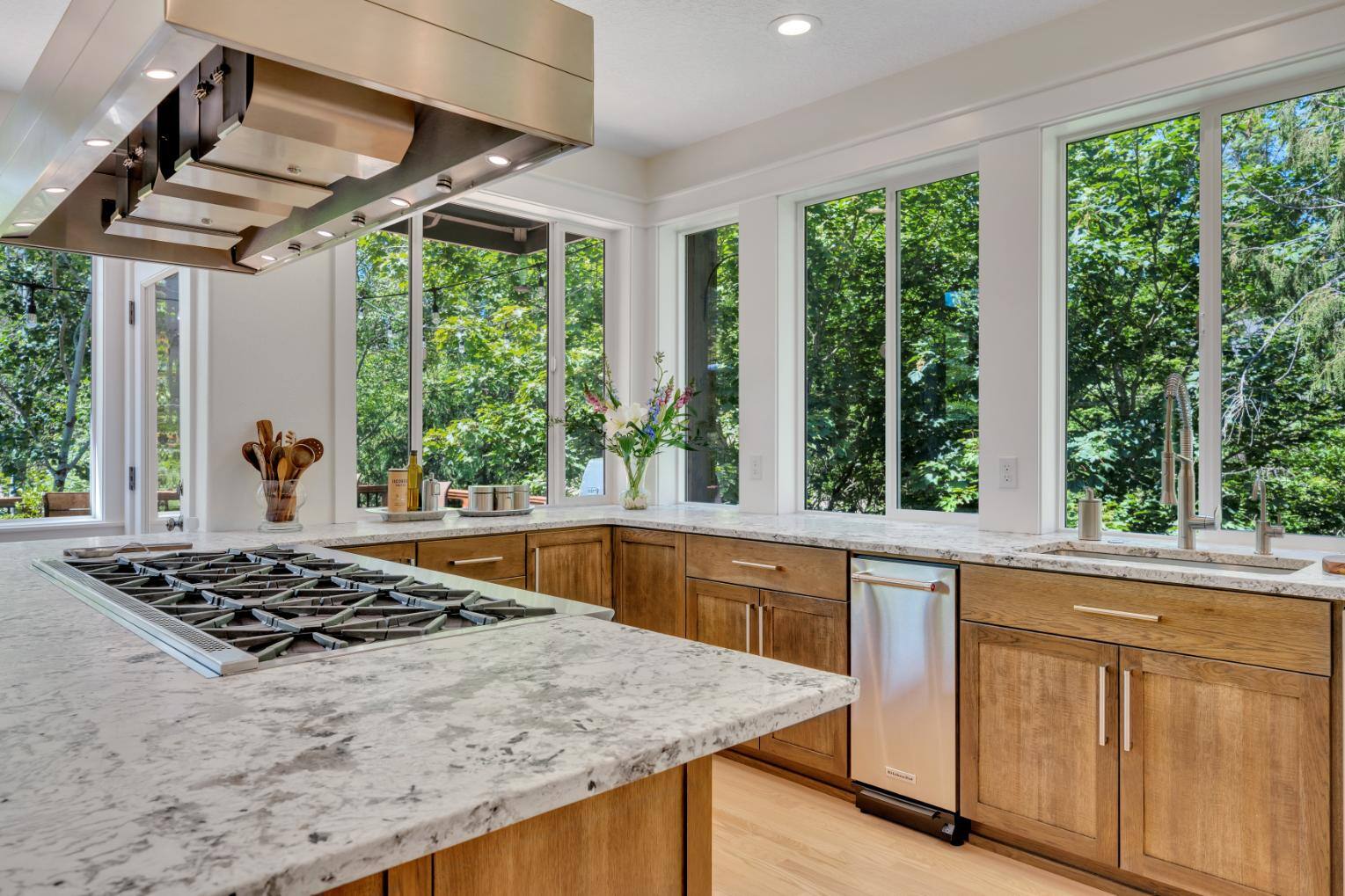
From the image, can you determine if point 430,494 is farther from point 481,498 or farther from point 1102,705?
point 1102,705

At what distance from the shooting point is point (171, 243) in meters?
2.01

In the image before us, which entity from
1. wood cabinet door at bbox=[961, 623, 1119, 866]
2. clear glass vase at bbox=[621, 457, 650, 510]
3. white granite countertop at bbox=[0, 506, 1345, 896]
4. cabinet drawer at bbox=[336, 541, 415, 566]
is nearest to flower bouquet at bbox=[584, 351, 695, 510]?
clear glass vase at bbox=[621, 457, 650, 510]

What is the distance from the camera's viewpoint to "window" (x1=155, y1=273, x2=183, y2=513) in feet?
10.9

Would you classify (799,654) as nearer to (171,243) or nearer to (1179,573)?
(1179,573)

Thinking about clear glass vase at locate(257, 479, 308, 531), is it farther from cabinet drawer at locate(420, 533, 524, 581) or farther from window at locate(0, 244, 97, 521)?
window at locate(0, 244, 97, 521)

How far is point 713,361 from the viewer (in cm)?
419

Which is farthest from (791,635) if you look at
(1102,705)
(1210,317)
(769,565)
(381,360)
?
(381,360)

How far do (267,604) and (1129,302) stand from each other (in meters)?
2.71

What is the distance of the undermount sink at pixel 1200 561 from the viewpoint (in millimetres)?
2205

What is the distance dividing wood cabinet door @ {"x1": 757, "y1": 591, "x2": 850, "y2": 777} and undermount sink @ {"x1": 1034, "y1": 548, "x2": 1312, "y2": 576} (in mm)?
704

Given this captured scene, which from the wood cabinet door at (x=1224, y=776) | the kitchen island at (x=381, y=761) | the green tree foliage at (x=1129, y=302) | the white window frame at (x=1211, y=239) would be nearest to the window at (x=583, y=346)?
the green tree foliage at (x=1129, y=302)

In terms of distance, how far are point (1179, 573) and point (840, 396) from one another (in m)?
1.78

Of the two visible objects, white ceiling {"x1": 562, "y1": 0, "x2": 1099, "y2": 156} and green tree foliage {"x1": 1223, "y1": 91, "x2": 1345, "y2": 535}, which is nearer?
green tree foliage {"x1": 1223, "y1": 91, "x2": 1345, "y2": 535}

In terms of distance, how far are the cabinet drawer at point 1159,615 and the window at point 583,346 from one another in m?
2.24
